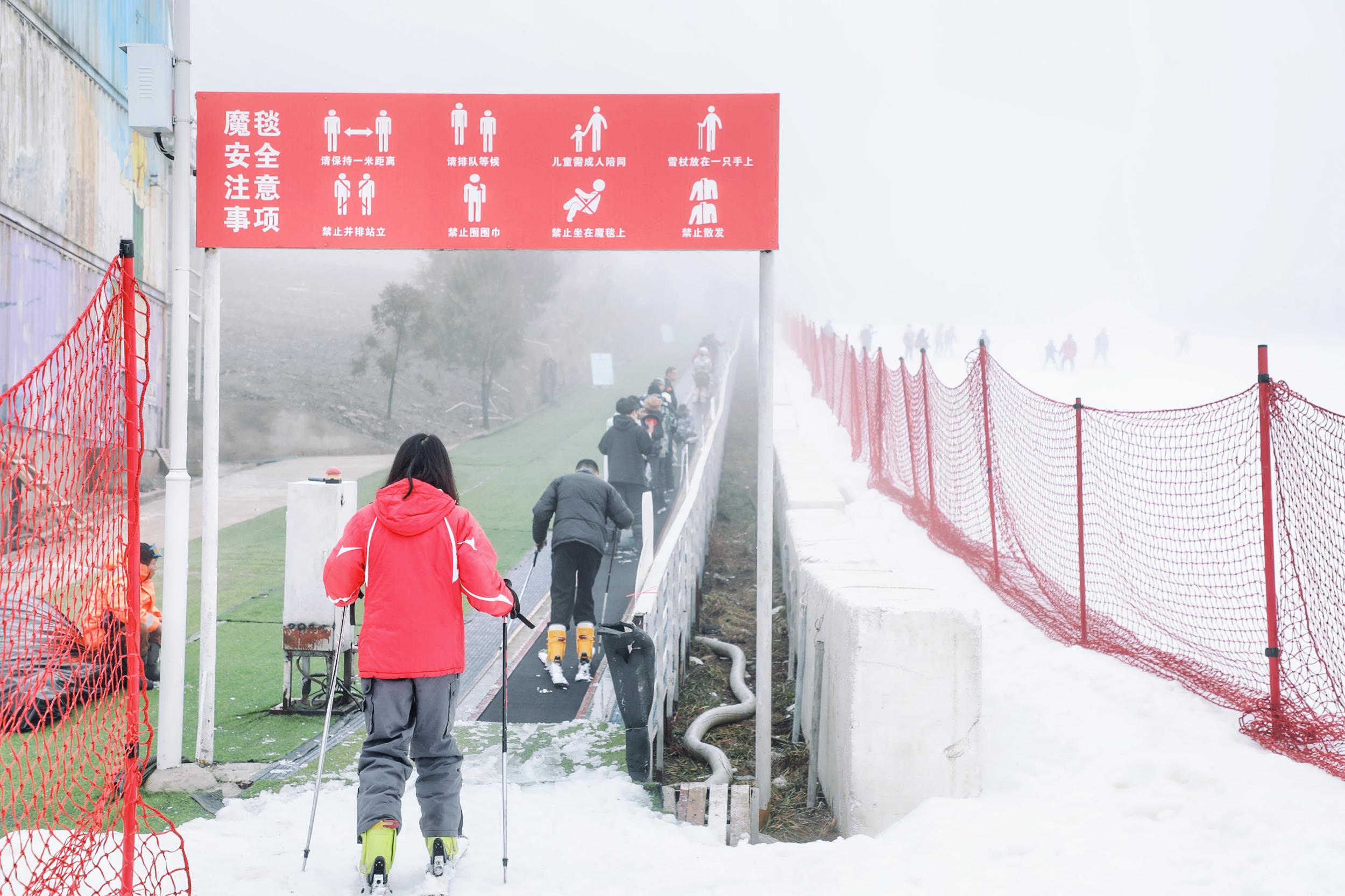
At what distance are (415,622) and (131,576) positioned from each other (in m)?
1.07

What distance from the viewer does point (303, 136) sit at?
5.54 meters

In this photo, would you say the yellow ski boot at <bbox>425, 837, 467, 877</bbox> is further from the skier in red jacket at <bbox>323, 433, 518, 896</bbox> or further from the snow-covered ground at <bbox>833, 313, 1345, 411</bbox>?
the snow-covered ground at <bbox>833, 313, 1345, 411</bbox>

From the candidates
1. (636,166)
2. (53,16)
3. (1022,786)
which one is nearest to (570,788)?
(1022,786)

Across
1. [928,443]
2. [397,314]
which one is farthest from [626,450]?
[397,314]

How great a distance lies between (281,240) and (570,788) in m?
3.24

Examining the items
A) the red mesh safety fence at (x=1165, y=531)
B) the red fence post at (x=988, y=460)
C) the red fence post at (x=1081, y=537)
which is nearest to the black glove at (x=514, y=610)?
the red mesh safety fence at (x=1165, y=531)

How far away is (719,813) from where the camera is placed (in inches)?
186

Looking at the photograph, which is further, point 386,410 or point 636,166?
point 386,410

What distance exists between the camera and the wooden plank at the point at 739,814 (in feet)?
15.4

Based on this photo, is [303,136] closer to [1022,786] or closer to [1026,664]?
[1022,786]

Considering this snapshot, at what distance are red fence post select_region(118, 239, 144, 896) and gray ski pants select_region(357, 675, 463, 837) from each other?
2.54 feet

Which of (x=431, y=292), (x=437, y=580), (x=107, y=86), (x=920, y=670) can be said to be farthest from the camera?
(x=431, y=292)

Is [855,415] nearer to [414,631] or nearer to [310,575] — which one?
[310,575]

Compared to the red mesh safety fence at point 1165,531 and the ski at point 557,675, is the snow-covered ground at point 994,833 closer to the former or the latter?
the red mesh safety fence at point 1165,531
